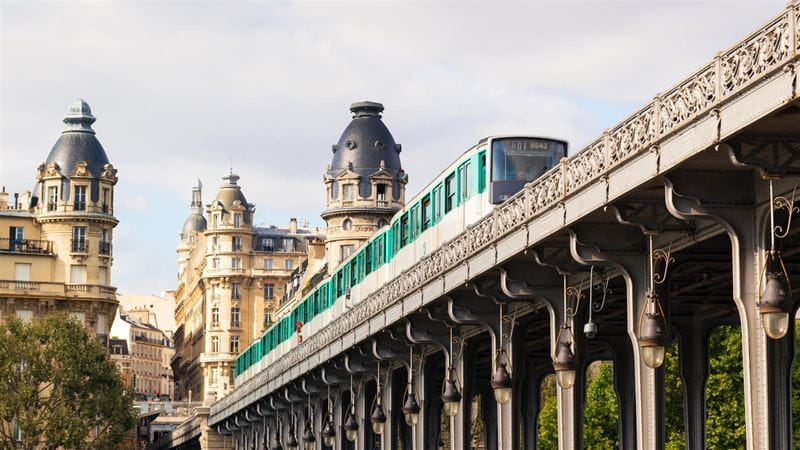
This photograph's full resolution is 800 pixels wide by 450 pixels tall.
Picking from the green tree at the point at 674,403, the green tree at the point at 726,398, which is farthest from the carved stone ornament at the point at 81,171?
the green tree at the point at 726,398

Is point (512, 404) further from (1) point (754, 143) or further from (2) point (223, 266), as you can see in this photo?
(2) point (223, 266)

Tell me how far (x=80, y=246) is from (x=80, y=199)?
12.0 ft

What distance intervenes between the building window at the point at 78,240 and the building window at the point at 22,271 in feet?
12.3

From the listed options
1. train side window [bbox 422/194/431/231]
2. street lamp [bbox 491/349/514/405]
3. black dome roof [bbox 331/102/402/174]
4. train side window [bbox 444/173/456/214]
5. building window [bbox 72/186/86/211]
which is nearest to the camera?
street lamp [bbox 491/349/514/405]

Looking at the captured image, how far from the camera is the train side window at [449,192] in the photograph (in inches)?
1777

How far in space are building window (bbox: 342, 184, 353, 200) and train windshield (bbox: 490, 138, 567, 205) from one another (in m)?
82.5

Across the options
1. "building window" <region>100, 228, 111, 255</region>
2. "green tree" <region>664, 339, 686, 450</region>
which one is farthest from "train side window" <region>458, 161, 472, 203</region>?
"building window" <region>100, 228, 111, 255</region>

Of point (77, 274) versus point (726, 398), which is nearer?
point (726, 398)

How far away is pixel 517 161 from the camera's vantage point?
42375 mm

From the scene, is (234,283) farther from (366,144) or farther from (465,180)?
(465,180)

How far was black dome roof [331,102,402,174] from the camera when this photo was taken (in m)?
128

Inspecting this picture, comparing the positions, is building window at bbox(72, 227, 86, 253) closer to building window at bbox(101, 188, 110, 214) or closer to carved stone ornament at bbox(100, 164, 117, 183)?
building window at bbox(101, 188, 110, 214)

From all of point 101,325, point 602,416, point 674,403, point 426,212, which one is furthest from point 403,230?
point 101,325

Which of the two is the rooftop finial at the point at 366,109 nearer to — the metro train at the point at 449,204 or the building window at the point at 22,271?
the building window at the point at 22,271
